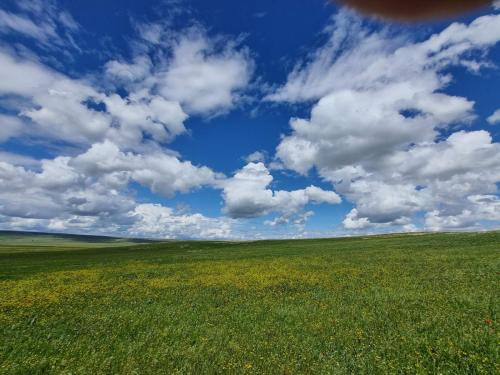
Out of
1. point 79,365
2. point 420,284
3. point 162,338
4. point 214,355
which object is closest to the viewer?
point 79,365

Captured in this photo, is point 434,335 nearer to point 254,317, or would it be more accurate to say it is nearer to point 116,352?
point 254,317

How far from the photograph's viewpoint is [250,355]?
10430 millimetres

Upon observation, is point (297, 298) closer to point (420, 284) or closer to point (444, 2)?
point (420, 284)

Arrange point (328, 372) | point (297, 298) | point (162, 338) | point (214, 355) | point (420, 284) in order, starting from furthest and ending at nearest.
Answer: point (420, 284) < point (297, 298) < point (162, 338) < point (214, 355) < point (328, 372)

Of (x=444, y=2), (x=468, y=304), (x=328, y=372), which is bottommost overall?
(x=328, y=372)

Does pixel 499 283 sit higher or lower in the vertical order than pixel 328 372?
higher

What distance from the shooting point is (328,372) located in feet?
29.4

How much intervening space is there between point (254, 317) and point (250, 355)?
398 cm

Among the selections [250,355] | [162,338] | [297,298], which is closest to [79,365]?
[162,338]

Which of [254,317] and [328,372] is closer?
[328,372]

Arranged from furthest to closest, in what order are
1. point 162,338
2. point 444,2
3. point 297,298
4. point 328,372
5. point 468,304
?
point 297,298, point 468,304, point 162,338, point 328,372, point 444,2

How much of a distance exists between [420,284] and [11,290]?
27.5 meters

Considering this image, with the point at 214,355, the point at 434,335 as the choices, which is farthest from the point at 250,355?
the point at 434,335

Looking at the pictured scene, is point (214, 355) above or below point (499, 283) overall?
below
